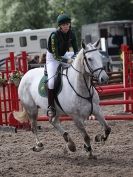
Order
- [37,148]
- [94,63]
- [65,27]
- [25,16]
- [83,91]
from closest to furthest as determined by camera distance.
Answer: [94,63], [83,91], [65,27], [37,148], [25,16]

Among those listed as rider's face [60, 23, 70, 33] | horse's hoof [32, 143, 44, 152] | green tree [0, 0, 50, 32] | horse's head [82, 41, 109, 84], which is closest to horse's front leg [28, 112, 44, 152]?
horse's hoof [32, 143, 44, 152]

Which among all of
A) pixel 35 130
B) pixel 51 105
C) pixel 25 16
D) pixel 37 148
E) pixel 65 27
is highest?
pixel 65 27

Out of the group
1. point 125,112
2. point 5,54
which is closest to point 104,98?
point 125,112

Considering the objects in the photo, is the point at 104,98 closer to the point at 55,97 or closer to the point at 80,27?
the point at 55,97

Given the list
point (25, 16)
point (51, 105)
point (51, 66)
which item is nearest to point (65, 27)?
point (51, 66)

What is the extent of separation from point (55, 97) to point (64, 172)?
1822 millimetres

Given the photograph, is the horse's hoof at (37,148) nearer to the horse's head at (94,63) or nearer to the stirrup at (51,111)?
the stirrup at (51,111)

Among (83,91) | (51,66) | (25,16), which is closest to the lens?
(83,91)

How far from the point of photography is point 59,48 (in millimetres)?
8992

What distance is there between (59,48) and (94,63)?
1.04 meters

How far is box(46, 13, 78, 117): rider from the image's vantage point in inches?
347

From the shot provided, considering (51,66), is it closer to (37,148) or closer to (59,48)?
(59,48)

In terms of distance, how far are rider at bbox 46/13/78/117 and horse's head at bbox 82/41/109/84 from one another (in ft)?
2.27

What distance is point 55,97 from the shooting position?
899 cm
